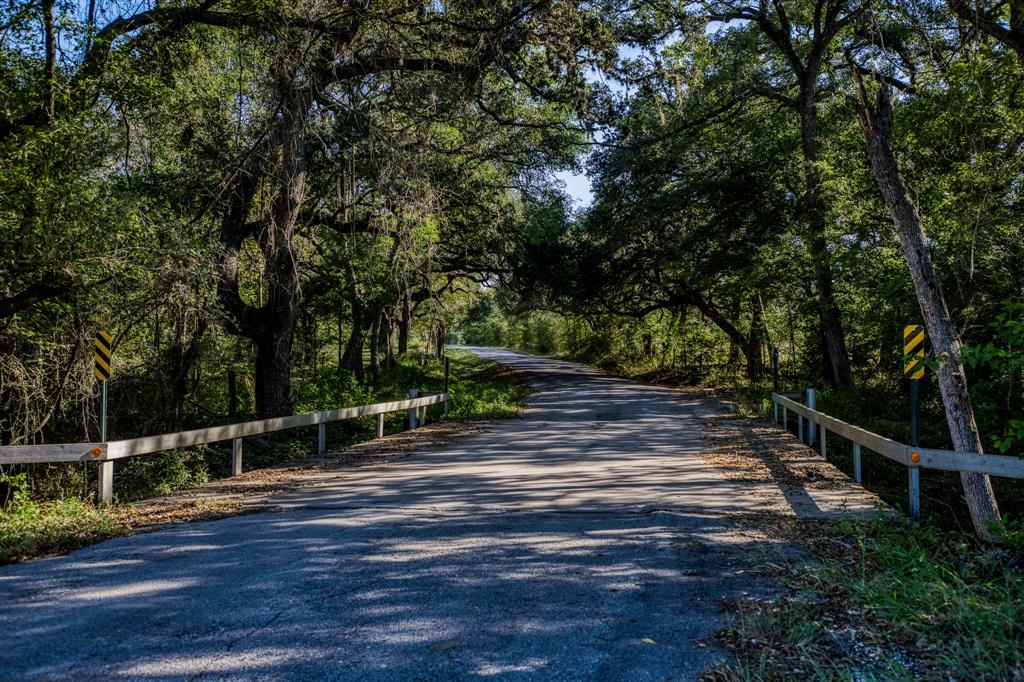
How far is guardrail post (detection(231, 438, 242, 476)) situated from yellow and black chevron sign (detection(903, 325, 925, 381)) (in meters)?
9.00

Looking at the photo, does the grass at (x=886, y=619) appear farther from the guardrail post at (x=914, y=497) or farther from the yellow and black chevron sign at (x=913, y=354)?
the yellow and black chevron sign at (x=913, y=354)

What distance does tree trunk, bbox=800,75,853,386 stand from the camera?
62.0 feet

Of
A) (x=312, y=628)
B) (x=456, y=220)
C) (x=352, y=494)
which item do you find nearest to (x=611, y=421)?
(x=456, y=220)

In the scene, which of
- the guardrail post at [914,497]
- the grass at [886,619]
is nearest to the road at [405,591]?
the grass at [886,619]

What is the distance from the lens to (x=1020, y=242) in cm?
1209

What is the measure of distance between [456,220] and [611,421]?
7936 mm

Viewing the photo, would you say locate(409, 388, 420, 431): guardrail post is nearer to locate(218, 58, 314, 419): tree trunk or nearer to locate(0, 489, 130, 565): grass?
locate(218, 58, 314, 419): tree trunk

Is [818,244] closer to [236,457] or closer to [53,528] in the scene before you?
[236,457]

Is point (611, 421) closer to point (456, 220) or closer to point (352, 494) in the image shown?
point (456, 220)

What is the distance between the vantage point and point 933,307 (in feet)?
25.4

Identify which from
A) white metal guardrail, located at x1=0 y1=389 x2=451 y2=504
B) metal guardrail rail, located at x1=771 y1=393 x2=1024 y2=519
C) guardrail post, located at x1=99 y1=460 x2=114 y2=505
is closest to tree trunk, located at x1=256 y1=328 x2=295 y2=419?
white metal guardrail, located at x1=0 y1=389 x2=451 y2=504

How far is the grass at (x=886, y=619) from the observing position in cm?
321

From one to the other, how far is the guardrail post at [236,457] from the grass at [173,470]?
80 centimetres

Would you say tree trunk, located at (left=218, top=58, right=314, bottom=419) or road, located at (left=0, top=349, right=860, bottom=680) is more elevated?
tree trunk, located at (left=218, top=58, right=314, bottom=419)
